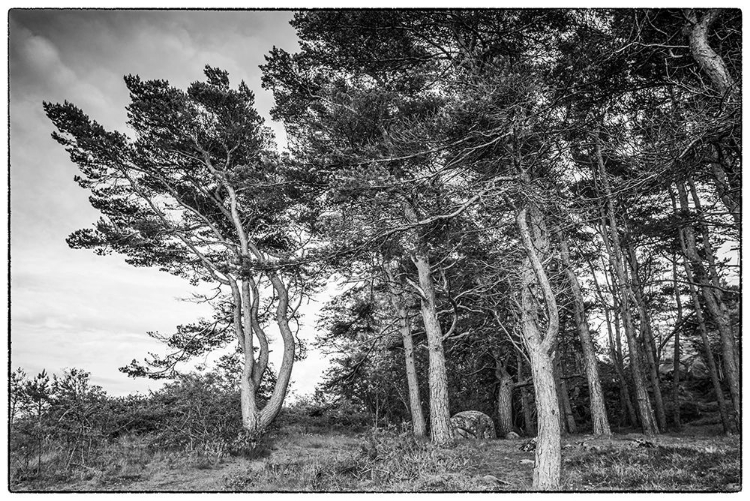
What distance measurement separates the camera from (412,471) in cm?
531

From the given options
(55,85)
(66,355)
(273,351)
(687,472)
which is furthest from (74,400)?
(687,472)

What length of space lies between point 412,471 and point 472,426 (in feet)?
19.3

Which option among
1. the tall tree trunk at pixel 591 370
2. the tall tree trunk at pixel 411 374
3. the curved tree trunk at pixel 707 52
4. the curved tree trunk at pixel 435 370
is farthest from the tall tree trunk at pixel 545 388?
the tall tree trunk at pixel 411 374

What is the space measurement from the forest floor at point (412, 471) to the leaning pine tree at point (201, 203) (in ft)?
9.07

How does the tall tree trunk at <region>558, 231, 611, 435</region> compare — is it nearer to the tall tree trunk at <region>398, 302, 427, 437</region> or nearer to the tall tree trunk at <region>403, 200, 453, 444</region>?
the tall tree trunk at <region>403, 200, 453, 444</region>

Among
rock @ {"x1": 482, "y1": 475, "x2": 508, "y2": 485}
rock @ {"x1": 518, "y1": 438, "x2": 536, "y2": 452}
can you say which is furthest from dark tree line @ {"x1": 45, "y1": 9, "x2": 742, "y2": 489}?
rock @ {"x1": 518, "y1": 438, "x2": 536, "y2": 452}

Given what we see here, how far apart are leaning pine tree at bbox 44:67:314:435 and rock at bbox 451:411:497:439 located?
4529 mm

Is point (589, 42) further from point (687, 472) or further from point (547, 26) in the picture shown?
point (687, 472)

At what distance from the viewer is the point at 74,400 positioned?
25.2 ft

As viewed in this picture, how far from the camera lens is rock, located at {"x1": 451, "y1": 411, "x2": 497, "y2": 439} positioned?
10219mm

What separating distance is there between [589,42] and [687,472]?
5076mm

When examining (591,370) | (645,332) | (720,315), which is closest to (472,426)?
(591,370)

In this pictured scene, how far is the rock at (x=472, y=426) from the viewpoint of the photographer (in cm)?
1022

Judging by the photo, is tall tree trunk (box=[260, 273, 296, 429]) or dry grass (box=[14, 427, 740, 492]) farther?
tall tree trunk (box=[260, 273, 296, 429])
